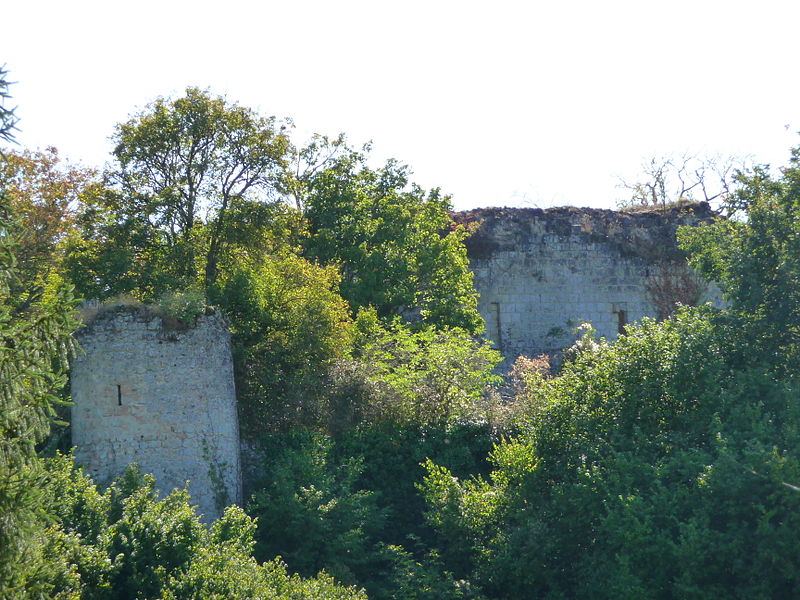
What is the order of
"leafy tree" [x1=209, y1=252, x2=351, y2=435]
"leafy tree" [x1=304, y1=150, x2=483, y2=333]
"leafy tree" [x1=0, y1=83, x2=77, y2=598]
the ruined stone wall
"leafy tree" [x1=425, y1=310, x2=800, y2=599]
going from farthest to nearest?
the ruined stone wall, "leafy tree" [x1=304, y1=150, x2=483, y2=333], "leafy tree" [x1=209, y1=252, x2=351, y2=435], "leafy tree" [x1=425, y1=310, x2=800, y2=599], "leafy tree" [x1=0, y1=83, x2=77, y2=598]

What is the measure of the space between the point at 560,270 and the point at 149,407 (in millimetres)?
12556

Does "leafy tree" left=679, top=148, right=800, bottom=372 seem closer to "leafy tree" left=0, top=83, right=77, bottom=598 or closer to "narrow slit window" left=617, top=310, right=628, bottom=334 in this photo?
"leafy tree" left=0, top=83, right=77, bottom=598

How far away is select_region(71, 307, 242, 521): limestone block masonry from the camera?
13445 millimetres

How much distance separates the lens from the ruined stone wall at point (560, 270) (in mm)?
23500

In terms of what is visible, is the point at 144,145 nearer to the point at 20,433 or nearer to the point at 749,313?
the point at 20,433

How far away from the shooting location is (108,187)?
1568 cm

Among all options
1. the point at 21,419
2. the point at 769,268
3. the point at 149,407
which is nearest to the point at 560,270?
the point at 769,268

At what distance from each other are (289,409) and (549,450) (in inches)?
167

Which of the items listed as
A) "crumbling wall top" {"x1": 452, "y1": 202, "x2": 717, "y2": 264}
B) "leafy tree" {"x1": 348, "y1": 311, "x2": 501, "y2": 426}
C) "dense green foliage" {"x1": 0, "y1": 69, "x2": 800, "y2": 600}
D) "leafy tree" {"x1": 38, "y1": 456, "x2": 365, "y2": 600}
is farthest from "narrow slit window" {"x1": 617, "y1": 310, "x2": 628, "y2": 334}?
"leafy tree" {"x1": 38, "y1": 456, "x2": 365, "y2": 600}

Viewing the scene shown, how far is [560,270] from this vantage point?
23.8 metres

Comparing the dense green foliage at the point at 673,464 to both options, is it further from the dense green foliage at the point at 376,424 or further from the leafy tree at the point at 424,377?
the leafy tree at the point at 424,377

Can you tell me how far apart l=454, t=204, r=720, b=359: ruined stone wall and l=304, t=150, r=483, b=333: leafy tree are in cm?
232

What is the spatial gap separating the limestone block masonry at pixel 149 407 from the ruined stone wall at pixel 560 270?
34.6 ft

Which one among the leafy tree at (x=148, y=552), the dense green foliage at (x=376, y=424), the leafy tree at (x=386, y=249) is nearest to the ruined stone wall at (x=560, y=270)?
the leafy tree at (x=386, y=249)
